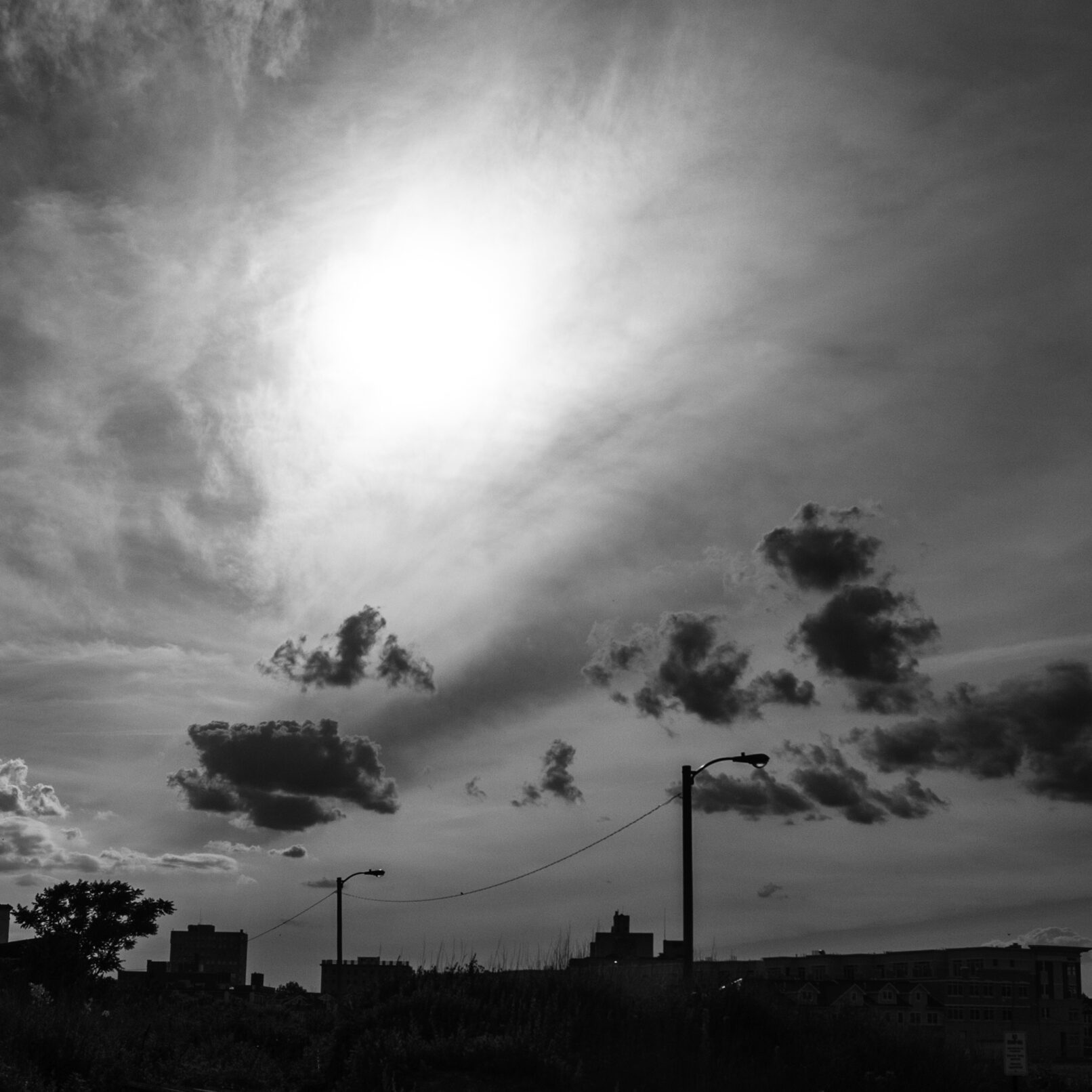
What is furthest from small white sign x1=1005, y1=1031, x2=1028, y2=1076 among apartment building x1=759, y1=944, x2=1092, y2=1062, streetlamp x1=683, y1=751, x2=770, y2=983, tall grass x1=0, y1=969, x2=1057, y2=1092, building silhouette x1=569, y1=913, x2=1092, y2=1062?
apartment building x1=759, y1=944, x2=1092, y2=1062

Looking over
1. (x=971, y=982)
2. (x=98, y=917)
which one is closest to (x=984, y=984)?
(x=971, y=982)

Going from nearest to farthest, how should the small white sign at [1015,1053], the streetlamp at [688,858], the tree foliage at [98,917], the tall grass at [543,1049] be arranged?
the tall grass at [543,1049] < the small white sign at [1015,1053] < the streetlamp at [688,858] < the tree foliage at [98,917]

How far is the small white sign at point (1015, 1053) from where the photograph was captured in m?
22.4

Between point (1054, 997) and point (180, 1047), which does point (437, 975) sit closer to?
point (180, 1047)

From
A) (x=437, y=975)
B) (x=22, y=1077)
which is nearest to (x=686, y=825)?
(x=437, y=975)

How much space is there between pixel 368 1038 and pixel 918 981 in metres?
102

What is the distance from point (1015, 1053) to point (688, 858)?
9.08m

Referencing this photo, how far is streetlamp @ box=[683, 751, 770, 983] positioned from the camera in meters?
29.2

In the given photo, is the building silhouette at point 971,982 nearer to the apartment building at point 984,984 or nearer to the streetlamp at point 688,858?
the apartment building at point 984,984

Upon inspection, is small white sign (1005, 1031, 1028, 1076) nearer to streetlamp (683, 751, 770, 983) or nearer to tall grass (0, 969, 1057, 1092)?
tall grass (0, 969, 1057, 1092)

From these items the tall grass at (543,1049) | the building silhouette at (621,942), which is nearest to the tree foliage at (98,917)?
the building silhouette at (621,942)

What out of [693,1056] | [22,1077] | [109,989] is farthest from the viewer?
[109,989]

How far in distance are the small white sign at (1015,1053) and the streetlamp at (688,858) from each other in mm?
7302

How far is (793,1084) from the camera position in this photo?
19.9 m
